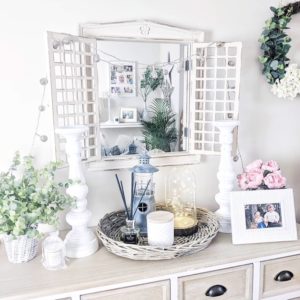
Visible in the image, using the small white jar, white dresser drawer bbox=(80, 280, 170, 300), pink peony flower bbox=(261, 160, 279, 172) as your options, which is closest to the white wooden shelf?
the small white jar

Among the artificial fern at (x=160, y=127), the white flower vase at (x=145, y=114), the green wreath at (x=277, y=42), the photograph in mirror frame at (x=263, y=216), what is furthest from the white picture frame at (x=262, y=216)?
the green wreath at (x=277, y=42)

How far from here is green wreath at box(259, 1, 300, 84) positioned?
5.65 ft

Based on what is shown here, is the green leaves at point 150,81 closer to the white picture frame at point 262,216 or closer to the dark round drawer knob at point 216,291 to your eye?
the white picture frame at point 262,216

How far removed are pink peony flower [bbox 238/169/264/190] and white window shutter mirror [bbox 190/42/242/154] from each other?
Result: 8.2 inches

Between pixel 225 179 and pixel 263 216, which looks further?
pixel 225 179

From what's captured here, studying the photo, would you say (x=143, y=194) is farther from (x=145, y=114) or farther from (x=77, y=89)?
(x=77, y=89)

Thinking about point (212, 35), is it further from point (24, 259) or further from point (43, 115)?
point (24, 259)

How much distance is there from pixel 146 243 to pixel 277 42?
3.91ft

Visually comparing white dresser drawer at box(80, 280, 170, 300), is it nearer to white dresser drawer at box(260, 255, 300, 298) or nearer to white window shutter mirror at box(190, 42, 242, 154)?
white dresser drawer at box(260, 255, 300, 298)

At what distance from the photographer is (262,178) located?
1521 millimetres

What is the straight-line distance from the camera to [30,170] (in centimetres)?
131

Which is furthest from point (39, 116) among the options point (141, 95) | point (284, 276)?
point (284, 276)

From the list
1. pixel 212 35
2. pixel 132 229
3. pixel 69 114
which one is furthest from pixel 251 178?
pixel 69 114

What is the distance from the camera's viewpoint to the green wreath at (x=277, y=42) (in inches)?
67.7
